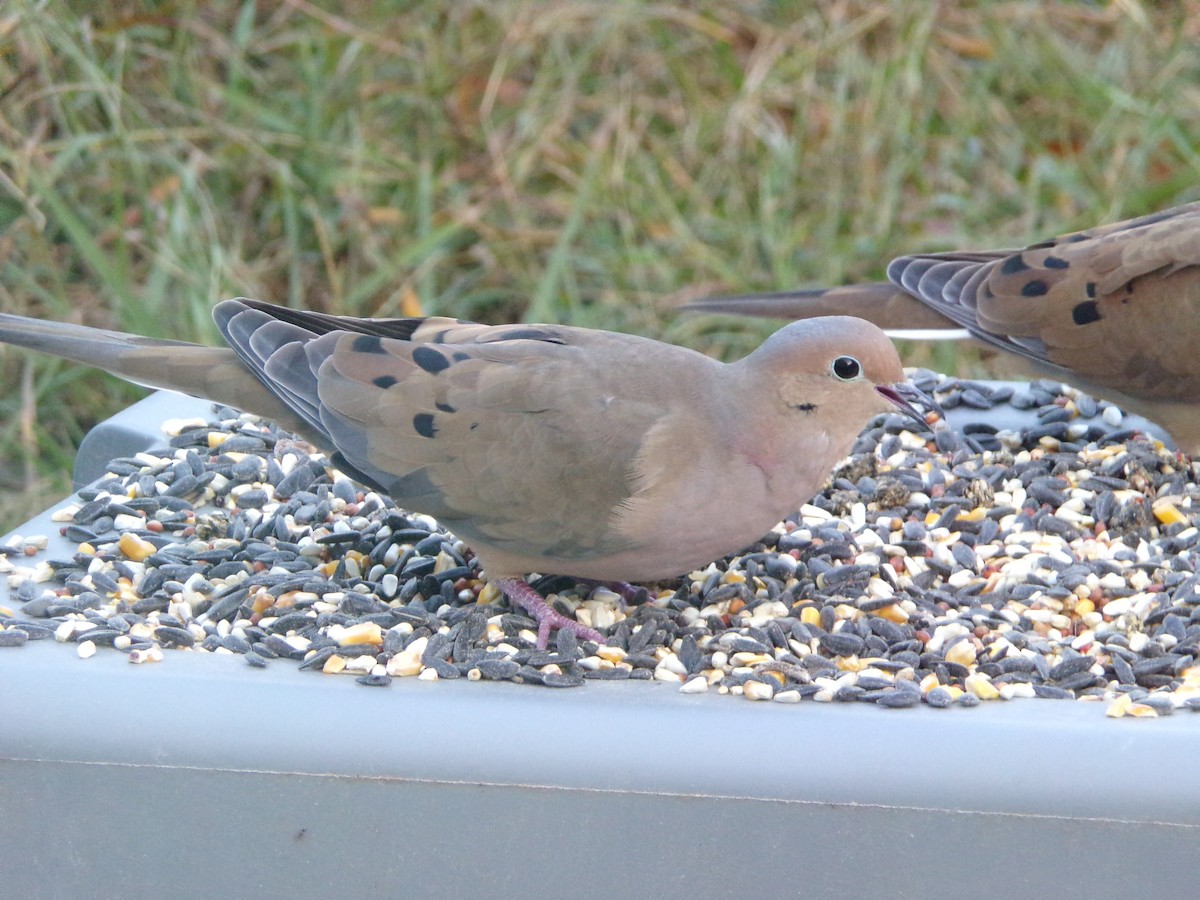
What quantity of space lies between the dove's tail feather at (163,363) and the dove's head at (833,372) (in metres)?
0.82

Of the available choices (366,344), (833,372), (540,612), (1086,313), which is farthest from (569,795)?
(1086,313)

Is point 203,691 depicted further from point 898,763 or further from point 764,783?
point 898,763

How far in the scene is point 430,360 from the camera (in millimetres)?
2447

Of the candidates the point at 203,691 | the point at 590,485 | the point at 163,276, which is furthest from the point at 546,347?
the point at 163,276

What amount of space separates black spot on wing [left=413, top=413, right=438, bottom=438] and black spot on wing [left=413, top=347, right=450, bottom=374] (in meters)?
0.08

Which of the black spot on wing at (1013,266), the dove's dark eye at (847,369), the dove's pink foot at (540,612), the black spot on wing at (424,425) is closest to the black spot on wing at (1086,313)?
the black spot on wing at (1013,266)

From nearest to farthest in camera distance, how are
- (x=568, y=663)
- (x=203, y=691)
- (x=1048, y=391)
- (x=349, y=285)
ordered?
(x=203, y=691) < (x=568, y=663) < (x=1048, y=391) < (x=349, y=285)

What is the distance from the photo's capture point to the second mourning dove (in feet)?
7.58

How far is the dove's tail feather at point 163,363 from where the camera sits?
257 centimetres

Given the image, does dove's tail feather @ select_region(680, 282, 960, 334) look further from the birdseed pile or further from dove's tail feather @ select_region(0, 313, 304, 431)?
dove's tail feather @ select_region(0, 313, 304, 431)

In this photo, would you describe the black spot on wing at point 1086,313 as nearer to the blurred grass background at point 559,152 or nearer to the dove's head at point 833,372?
the dove's head at point 833,372

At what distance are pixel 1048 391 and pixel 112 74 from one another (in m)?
3.13

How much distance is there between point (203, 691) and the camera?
200cm

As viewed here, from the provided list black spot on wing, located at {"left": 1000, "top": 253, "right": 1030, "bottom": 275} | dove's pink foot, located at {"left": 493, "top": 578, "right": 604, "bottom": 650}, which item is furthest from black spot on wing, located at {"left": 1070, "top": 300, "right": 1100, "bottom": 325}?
dove's pink foot, located at {"left": 493, "top": 578, "right": 604, "bottom": 650}
